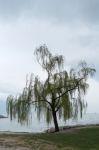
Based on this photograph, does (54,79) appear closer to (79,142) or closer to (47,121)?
(47,121)

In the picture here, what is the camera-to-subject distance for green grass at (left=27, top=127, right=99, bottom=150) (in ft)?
74.4

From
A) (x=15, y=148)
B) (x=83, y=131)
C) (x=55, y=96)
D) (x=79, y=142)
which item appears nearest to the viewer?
(x=15, y=148)

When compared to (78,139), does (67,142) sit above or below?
below

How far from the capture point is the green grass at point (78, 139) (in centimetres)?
2267

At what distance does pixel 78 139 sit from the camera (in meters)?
25.5

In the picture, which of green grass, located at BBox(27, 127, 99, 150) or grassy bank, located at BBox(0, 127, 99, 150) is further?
green grass, located at BBox(27, 127, 99, 150)

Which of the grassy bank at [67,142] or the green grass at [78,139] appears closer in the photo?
the grassy bank at [67,142]

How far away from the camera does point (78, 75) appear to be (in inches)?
1403

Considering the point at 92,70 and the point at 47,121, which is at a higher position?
the point at 92,70

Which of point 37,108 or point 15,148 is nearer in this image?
point 15,148

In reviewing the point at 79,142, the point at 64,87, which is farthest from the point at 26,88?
the point at 79,142

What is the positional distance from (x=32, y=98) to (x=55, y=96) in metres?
2.23

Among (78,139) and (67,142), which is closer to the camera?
(67,142)

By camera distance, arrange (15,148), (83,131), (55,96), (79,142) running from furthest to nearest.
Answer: (55,96)
(83,131)
(79,142)
(15,148)
